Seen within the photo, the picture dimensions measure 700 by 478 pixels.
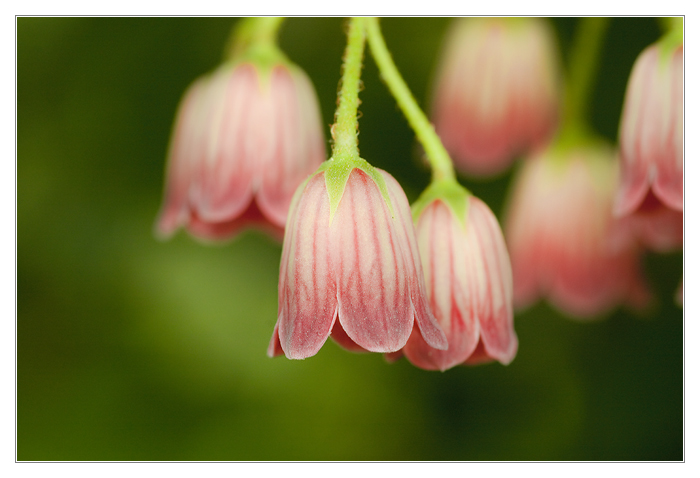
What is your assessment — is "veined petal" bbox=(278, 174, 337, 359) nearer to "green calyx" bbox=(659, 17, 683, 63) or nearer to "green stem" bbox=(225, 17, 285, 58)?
"green stem" bbox=(225, 17, 285, 58)

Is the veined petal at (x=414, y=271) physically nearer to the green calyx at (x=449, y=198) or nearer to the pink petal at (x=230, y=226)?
the green calyx at (x=449, y=198)

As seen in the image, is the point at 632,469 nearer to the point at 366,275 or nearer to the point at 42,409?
the point at 366,275

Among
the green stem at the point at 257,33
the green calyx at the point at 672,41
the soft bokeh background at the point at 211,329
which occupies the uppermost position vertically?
the green stem at the point at 257,33

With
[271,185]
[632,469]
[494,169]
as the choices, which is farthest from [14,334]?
[632,469]

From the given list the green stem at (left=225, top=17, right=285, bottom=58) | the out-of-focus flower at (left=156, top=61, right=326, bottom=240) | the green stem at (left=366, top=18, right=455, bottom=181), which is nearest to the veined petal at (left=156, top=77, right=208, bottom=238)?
the out-of-focus flower at (left=156, top=61, right=326, bottom=240)

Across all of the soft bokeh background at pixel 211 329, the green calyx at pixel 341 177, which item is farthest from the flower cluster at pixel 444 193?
the soft bokeh background at pixel 211 329

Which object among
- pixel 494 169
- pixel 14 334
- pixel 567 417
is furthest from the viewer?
pixel 567 417

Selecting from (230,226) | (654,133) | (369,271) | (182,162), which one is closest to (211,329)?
(230,226)

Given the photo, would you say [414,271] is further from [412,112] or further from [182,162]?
[182,162]
